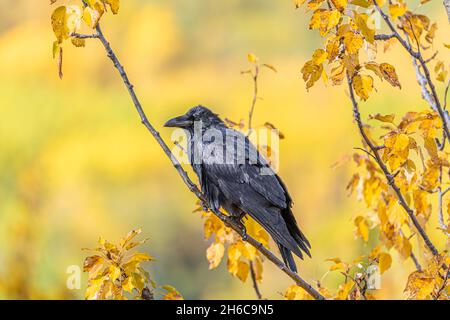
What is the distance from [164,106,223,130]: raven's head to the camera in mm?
4691

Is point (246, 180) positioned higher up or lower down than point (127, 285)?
higher up

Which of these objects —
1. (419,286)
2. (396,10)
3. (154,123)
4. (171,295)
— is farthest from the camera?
(154,123)

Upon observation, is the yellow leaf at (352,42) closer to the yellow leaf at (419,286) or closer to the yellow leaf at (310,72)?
the yellow leaf at (310,72)

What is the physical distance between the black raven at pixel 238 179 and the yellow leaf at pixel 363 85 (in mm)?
1177

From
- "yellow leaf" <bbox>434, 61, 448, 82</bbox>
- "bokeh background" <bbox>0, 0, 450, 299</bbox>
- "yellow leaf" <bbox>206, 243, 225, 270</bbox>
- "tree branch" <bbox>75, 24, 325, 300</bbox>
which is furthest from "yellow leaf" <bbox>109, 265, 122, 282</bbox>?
"bokeh background" <bbox>0, 0, 450, 299</bbox>

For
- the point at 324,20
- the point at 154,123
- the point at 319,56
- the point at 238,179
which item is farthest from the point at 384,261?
the point at 154,123

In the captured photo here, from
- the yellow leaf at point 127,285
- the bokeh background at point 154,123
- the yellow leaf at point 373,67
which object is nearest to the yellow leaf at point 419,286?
the yellow leaf at point 373,67

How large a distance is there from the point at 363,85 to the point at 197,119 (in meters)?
1.89

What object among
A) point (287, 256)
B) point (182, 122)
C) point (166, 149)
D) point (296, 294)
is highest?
point (182, 122)

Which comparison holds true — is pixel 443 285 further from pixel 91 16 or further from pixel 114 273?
pixel 91 16

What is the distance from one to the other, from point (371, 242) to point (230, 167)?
2.84 m

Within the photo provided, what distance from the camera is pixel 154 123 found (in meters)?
11.6

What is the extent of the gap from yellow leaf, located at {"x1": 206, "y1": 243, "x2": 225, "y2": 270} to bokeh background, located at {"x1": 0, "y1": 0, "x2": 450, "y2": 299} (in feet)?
16.0

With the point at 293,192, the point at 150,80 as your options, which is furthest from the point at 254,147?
the point at 150,80
